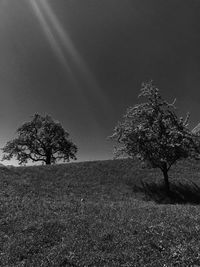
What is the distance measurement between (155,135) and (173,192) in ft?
23.1

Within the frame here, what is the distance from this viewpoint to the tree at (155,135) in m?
35.8

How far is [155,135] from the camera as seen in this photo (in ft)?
121

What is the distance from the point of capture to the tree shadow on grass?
110 feet

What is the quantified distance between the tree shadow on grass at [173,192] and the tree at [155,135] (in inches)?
48.4

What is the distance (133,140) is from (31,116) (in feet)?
136

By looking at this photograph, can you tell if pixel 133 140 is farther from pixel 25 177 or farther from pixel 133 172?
pixel 25 177

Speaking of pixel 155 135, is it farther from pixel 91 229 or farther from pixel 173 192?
pixel 91 229

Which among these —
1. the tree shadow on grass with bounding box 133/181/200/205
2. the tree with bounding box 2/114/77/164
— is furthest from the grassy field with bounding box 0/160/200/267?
the tree with bounding box 2/114/77/164

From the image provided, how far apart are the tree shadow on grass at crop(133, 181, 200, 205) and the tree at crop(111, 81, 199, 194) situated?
1.23 meters

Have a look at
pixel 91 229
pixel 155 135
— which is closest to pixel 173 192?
pixel 155 135

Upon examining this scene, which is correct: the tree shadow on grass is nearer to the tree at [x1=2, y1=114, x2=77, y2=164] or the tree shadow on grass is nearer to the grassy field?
the grassy field

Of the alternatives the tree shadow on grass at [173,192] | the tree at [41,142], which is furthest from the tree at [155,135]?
the tree at [41,142]

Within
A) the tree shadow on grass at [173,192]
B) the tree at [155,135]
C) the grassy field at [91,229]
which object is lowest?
the grassy field at [91,229]

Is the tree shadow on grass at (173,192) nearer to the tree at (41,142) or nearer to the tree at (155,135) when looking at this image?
the tree at (155,135)
